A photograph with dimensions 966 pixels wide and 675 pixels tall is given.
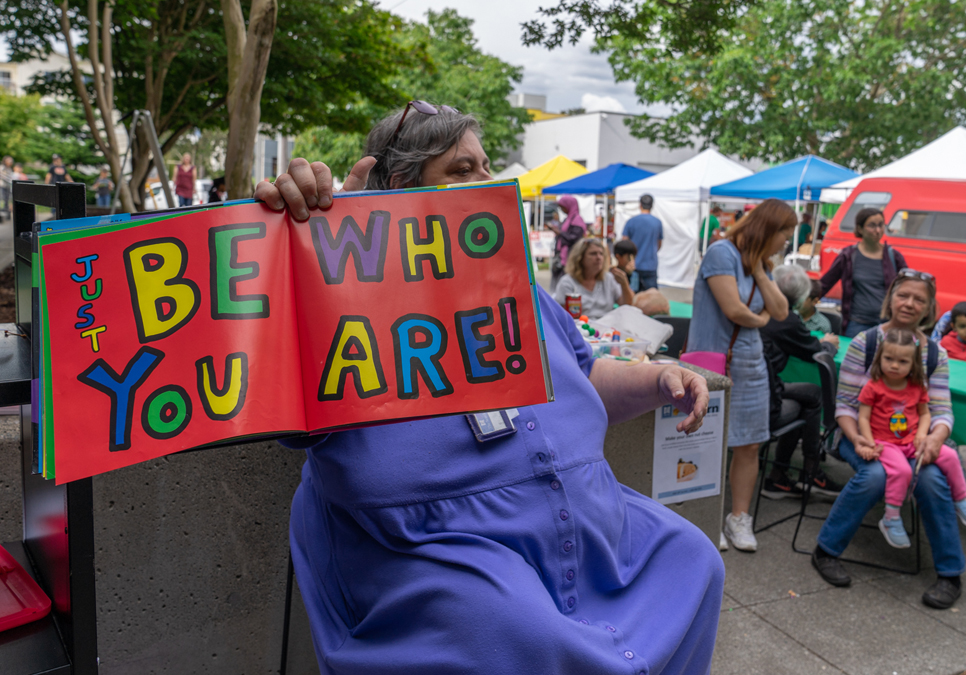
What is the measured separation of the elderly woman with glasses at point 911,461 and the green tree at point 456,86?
79.1ft

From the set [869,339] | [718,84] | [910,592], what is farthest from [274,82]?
[718,84]

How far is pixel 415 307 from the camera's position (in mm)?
1384

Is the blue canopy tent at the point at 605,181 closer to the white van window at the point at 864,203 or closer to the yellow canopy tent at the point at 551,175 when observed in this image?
the yellow canopy tent at the point at 551,175

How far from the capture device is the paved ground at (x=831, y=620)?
293 centimetres

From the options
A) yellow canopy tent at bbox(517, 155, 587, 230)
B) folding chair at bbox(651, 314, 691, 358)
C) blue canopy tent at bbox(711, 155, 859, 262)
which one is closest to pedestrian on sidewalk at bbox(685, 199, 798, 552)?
folding chair at bbox(651, 314, 691, 358)

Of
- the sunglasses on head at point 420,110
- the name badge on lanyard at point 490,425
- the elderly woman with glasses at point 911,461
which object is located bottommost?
the elderly woman with glasses at point 911,461

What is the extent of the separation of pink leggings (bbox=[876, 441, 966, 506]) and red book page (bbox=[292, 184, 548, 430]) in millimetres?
2801

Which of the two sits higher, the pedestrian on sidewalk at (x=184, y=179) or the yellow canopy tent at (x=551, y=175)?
the yellow canopy tent at (x=551, y=175)

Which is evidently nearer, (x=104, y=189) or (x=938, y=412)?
(x=938, y=412)

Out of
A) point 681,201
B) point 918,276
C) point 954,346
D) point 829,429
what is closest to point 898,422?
point 829,429

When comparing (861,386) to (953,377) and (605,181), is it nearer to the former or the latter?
(953,377)

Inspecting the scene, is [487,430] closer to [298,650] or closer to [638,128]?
[298,650]

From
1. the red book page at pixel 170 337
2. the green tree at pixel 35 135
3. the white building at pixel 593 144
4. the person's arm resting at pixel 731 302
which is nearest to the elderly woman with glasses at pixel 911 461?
the person's arm resting at pixel 731 302

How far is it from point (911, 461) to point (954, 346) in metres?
1.82
